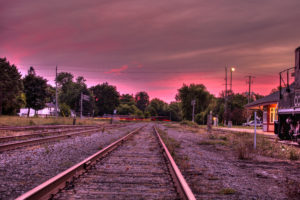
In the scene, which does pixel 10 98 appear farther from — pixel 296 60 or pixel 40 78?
pixel 296 60

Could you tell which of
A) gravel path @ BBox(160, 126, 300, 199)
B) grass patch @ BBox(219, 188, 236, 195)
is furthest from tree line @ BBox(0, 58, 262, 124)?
grass patch @ BBox(219, 188, 236, 195)

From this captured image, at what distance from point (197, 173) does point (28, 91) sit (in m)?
61.4

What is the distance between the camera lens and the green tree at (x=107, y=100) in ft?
370

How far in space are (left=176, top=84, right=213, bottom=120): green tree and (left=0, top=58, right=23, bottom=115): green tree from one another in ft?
158

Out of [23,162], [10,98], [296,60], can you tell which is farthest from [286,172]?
[10,98]

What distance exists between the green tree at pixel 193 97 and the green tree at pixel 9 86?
48.1 metres

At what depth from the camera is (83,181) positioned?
4590 millimetres

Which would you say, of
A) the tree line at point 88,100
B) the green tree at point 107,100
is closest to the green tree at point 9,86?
the tree line at point 88,100

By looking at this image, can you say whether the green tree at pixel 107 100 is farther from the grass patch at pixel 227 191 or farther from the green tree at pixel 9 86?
the grass patch at pixel 227 191

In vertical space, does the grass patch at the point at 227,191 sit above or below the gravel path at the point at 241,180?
above

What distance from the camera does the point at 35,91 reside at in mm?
60312

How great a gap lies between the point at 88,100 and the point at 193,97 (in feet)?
112

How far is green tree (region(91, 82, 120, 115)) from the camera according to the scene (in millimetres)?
112625

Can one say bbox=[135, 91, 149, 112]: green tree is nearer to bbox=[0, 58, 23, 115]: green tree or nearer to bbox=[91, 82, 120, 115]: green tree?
bbox=[91, 82, 120, 115]: green tree
